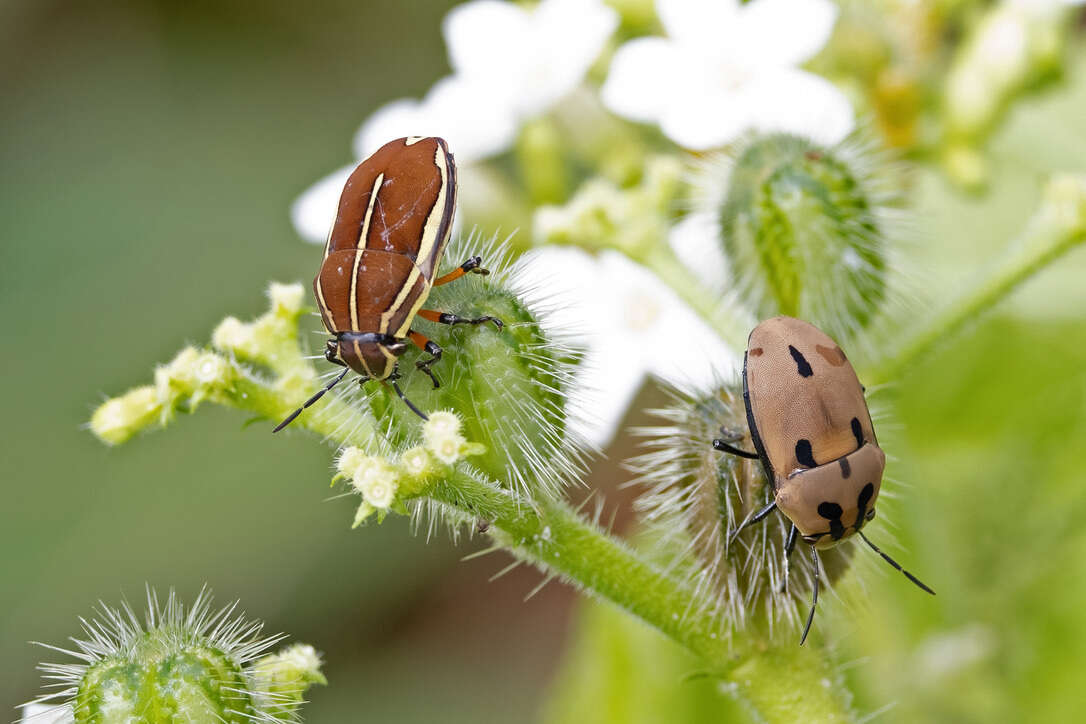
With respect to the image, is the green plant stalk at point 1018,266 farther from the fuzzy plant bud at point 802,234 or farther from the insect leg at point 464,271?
the insect leg at point 464,271

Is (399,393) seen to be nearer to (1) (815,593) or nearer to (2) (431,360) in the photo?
(2) (431,360)

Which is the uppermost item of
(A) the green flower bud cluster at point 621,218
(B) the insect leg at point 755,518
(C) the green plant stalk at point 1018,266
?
(A) the green flower bud cluster at point 621,218

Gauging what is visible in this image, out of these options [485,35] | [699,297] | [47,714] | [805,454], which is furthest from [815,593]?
[485,35]

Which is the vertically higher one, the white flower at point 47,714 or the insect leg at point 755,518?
the white flower at point 47,714

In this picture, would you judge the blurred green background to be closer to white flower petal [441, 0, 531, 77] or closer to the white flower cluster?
the white flower cluster

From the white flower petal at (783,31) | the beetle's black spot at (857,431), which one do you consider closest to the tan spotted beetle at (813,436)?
the beetle's black spot at (857,431)

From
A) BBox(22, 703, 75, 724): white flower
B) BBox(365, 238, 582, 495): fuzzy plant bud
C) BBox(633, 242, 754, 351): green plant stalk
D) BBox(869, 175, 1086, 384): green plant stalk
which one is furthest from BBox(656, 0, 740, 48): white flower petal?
BBox(22, 703, 75, 724): white flower
